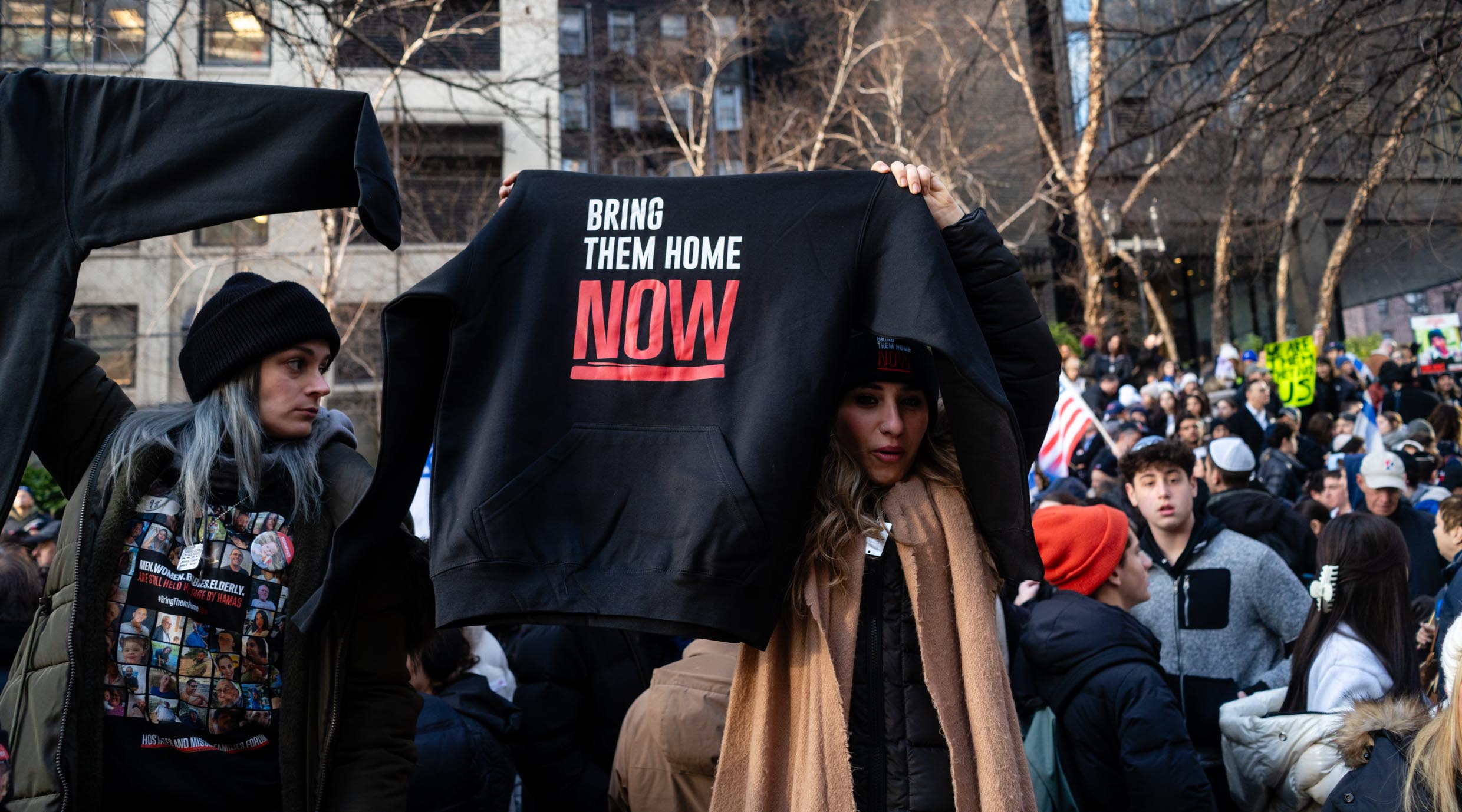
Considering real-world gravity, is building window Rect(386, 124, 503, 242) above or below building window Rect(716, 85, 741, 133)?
below

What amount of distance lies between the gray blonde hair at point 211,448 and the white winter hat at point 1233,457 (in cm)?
542

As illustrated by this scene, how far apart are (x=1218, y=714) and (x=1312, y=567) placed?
2514 mm

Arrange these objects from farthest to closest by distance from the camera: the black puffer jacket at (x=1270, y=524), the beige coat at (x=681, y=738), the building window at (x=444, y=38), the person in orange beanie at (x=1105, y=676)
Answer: the building window at (x=444, y=38), the black puffer jacket at (x=1270, y=524), the person in orange beanie at (x=1105, y=676), the beige coat at (x=681, y=738)

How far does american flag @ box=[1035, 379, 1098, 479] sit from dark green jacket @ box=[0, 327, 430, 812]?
22.7 ft

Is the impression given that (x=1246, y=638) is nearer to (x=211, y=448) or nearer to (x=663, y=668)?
(x=663, y=668)

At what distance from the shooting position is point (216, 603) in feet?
8.06

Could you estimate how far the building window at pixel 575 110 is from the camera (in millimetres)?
24156

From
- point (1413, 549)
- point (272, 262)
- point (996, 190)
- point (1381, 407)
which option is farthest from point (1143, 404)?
point (272, 262)

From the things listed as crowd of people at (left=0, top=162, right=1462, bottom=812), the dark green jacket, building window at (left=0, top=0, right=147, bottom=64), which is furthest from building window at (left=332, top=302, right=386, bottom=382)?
the dark green jacket

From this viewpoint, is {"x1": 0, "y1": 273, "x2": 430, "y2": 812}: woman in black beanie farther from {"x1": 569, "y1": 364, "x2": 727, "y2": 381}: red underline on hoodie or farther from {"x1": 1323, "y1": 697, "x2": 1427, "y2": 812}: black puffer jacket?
{"x1": 1323, "y1": 697, "x2": 1427, "y2": 812}: black puffer jacket

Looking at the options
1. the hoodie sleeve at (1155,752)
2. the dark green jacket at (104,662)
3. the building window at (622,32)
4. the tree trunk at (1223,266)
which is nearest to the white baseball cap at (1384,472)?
the hoodie sleeve at (1155,752)

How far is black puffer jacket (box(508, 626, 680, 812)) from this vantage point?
399 cm

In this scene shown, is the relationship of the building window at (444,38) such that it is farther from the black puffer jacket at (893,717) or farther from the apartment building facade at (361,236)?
the black puffer jacket at (893,717)

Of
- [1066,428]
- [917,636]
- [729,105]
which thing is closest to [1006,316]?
[917,636]
